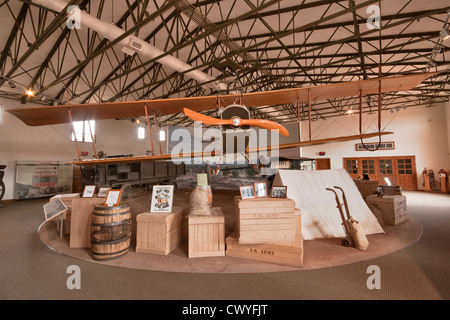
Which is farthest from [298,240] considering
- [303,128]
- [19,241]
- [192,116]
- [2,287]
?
[303,128]

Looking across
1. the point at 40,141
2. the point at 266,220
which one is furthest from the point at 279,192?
the point at 40,141

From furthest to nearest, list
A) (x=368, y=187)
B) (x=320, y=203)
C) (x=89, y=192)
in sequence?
(x=368, y=187), (x=320, y=203), (x=89, y=192)

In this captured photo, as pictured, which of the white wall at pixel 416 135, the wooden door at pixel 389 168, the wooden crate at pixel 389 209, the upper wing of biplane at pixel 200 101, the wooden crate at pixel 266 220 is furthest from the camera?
the wooden door at pixel 389 168

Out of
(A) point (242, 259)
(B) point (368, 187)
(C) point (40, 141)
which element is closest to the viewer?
(A) point (242, 259)

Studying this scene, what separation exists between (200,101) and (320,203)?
369 centimetres

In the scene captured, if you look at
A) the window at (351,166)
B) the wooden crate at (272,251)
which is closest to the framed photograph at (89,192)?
the wooden crate at (272,251)

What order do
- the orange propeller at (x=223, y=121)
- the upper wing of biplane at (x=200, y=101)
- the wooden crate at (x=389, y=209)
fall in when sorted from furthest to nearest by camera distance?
the wooden crate at (x=389, y=209), the upper wing of biplane at (x=200, y=101), the orange propeller at (x=223, y=121)

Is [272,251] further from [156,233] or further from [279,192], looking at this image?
[156,233]

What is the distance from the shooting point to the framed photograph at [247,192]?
3130mm

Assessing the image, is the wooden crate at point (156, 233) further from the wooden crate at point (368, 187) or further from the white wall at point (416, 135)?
the white wall at point (416, 135)

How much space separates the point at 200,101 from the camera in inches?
205

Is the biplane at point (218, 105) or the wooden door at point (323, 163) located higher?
the biplane at point (218, 105)

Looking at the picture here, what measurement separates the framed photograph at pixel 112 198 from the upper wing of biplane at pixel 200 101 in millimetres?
2159
